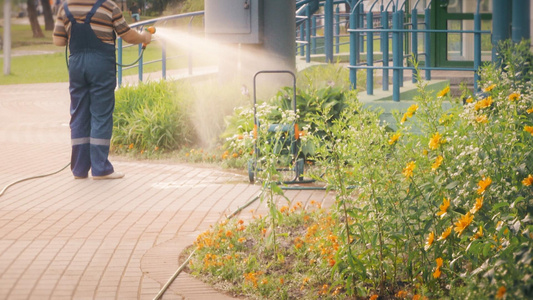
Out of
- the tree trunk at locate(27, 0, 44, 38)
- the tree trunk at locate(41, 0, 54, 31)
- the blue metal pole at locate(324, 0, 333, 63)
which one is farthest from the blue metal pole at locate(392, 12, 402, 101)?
the tree trunk at locate(27, 0, 44, 38)

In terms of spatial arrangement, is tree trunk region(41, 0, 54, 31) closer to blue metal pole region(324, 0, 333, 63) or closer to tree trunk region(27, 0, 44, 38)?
tree trunk region(27, 0, 44, 38)

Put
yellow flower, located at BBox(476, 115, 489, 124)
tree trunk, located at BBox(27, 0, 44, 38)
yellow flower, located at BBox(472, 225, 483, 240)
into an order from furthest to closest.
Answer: yellow flower, located at BBox(476, 115, 489, 124) < yellow flower, located at BBox(472, 225, 483, 240) < tree trunk, located at BBox(27, 0, 44, 38)

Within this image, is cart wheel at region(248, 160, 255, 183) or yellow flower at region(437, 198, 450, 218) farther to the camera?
cart wheel at region(248, 160, 255, 183)

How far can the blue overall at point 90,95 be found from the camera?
8336 mm

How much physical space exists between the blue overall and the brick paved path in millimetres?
249

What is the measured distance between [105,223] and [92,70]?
2220 millimetres

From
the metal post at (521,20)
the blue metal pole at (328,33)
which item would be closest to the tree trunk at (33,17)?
the metal post at (521,20)

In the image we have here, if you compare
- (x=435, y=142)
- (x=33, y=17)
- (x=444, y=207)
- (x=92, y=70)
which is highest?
(x=33, y=17)

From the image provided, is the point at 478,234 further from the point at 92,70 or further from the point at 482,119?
the point at 92,70

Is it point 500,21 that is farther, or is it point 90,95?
point 500,21

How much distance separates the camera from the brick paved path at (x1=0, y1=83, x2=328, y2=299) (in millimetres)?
5016

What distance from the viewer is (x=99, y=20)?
8.27 metres

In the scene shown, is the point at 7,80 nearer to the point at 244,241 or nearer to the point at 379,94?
the point at 379,94

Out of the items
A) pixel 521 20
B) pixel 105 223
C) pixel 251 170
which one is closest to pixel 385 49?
pixel 521 20
